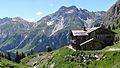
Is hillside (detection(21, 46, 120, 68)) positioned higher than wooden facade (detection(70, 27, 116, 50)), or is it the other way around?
wooden facade (detection(70, 27, 116, 50))

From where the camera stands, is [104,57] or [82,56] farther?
[82,56]

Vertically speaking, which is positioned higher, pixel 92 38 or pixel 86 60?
pixel 92 38

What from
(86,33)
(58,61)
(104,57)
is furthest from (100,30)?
(104,57)

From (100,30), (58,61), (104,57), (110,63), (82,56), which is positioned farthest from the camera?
(100,30)

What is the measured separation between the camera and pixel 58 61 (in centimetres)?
12169

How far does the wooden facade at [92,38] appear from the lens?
128 metres

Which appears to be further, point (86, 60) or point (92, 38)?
point (92, 38)

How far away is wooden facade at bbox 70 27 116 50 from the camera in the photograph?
128137 mm

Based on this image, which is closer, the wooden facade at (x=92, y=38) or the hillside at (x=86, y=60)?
the hillside at (x=86, y=60)

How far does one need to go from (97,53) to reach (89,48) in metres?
21.1

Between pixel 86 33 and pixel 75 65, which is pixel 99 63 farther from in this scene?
pixel 86 33

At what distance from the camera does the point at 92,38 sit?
13312 centimetres

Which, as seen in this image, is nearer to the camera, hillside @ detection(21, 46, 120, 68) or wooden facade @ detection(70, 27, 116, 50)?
hillside @ detection(21, 46, 120, 68)

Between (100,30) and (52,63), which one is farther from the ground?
(100,30)
